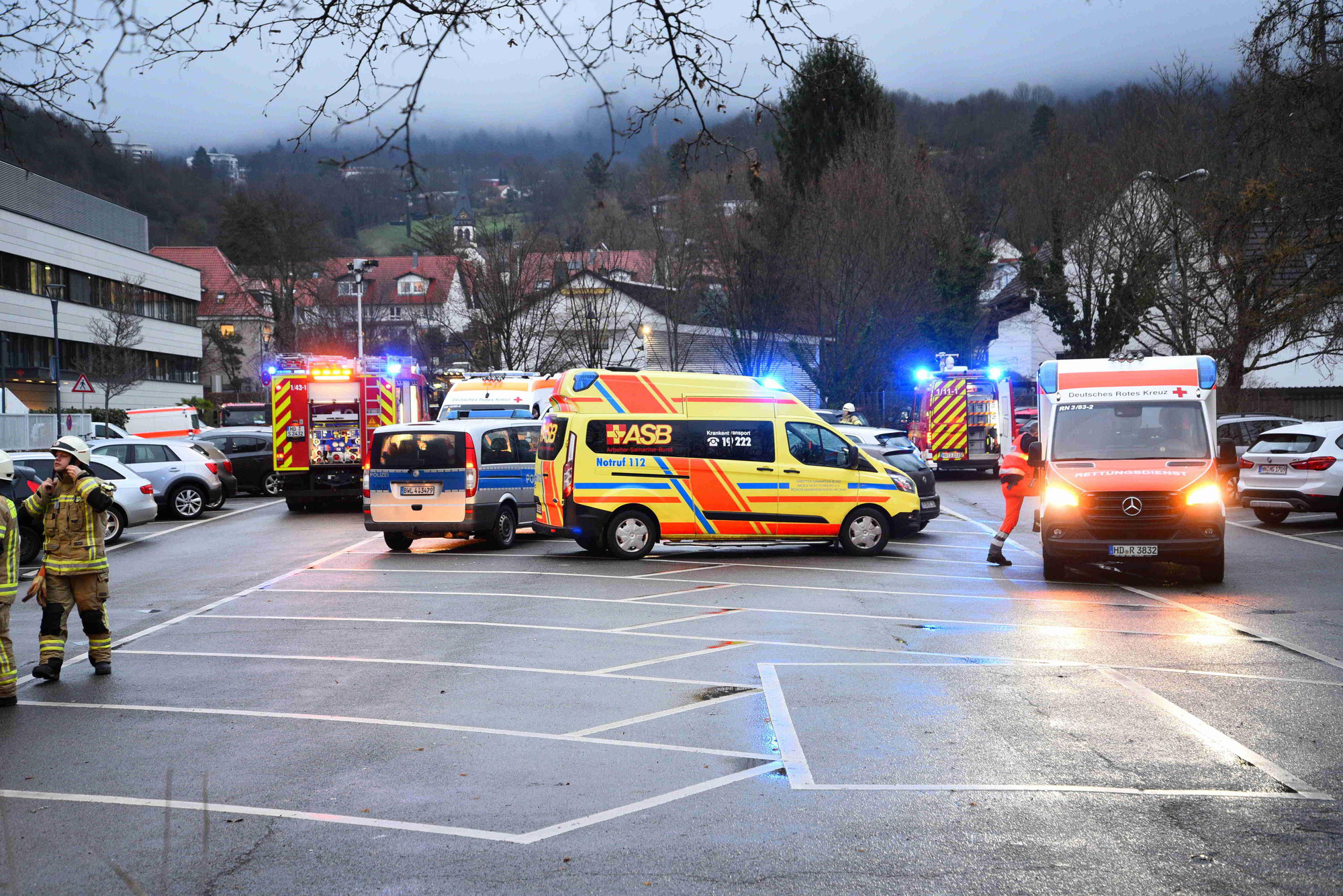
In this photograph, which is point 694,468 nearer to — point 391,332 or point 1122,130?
point 1122,130

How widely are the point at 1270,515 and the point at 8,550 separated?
19.6 metres

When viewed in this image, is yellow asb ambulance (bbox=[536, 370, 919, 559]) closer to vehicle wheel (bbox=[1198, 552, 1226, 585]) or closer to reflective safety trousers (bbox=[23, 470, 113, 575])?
vehicle wheel (bbox=[1198, 552, 1226, 585])

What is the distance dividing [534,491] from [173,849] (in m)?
13.8

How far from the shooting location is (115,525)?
20.8 m

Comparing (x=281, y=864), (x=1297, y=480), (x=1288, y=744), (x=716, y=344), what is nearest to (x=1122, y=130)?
(x=716, y=344)

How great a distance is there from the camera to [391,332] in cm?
6431

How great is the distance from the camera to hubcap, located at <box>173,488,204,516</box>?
25141mm

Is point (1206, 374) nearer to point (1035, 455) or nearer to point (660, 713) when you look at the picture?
point (1035, 455)

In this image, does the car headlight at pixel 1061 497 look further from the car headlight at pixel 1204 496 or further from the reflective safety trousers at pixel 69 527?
the reflective safety trousers at pixel 69 527

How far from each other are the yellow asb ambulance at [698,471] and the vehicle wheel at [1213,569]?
415 cm

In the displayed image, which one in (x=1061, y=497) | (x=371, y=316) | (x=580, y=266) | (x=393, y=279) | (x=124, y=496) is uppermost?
(x=393, y=279)

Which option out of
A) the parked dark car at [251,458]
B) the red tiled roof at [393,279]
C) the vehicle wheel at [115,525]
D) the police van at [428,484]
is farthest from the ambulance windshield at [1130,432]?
the red tiled roof at [393,279]

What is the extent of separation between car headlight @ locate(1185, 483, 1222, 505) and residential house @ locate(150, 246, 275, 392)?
69.7 meters

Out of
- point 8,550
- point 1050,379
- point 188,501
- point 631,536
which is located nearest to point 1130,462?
point 1050,379
